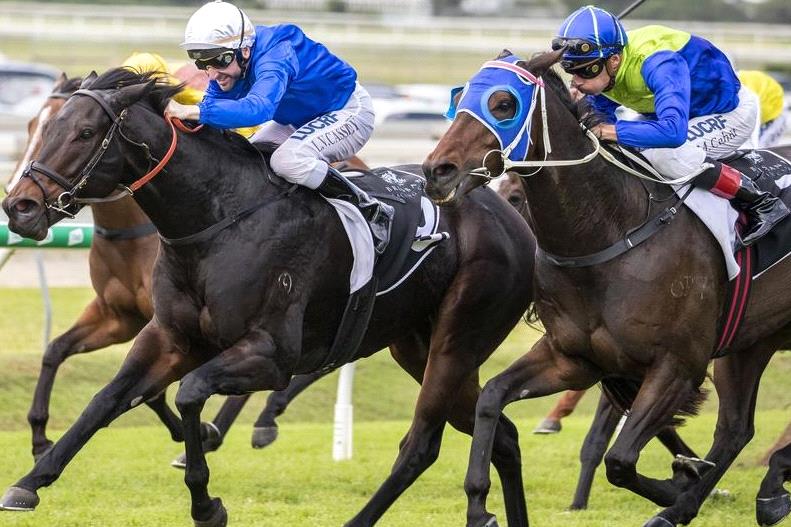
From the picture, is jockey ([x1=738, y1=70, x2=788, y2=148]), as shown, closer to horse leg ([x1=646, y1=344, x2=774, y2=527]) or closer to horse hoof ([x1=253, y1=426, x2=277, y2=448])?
horse leg ([x1=646, y1=344, x2=774, y2=527])

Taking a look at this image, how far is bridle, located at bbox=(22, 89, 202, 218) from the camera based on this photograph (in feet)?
17.0

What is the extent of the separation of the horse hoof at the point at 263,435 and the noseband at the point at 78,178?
306 cm

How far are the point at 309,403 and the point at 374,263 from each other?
4.49m

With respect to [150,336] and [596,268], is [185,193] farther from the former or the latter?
[596,268]

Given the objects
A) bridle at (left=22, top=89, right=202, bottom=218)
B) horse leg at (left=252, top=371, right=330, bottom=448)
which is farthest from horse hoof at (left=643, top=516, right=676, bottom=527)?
horse leg at (left=252, top=371, right=330, bottom=448)

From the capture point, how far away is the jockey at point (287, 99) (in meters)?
5.57

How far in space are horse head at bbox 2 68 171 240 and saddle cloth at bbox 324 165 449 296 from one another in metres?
0.98

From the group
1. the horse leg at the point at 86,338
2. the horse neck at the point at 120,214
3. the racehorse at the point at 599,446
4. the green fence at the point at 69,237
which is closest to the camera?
the racehorse at the point at 599,446

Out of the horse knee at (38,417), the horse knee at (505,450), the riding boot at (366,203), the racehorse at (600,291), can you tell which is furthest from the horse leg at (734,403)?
the horse knee at (38,417)

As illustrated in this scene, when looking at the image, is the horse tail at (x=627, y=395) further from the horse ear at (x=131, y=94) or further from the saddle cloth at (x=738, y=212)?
the horse ear at (x=131, y=94)

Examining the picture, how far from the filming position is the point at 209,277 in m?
5.45

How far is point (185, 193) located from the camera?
5543 mm

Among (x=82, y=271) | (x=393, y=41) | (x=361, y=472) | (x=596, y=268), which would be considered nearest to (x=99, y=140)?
(x=596, y=268)

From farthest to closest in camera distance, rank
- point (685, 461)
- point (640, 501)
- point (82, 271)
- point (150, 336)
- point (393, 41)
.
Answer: point (393, 41) → point (82, 271) → point (640, 501) → point (685, 461) → point (150, 336)
